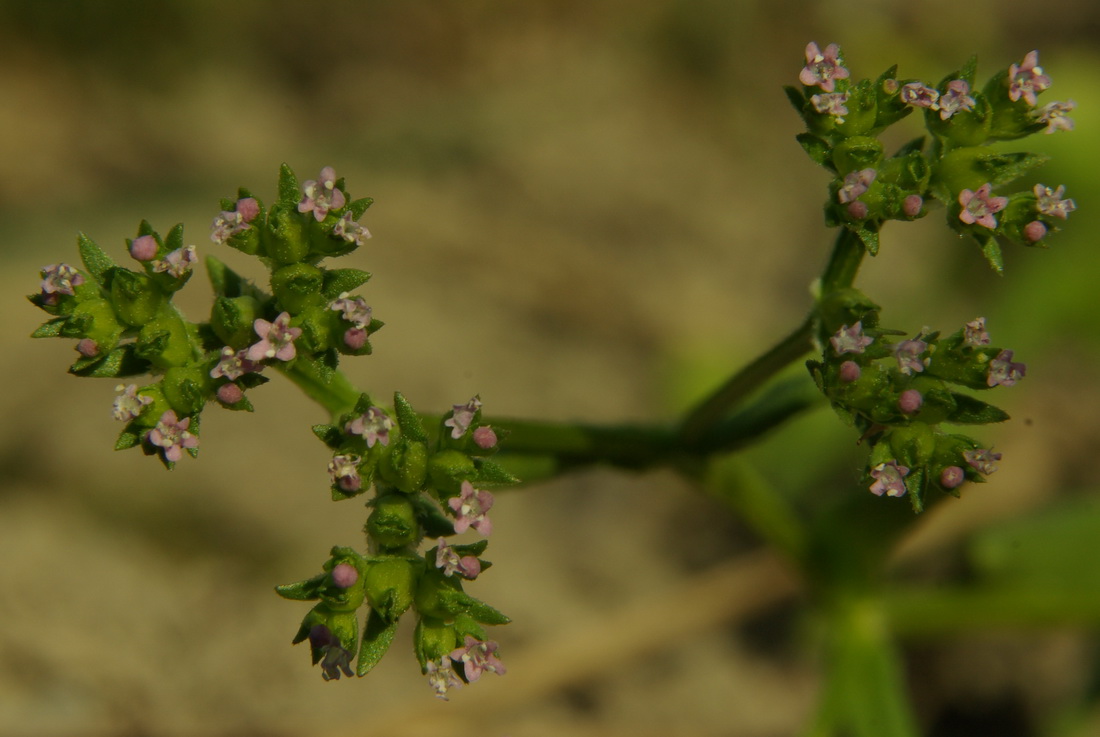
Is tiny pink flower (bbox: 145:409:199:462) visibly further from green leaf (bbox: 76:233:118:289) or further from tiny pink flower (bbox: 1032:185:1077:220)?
tiny pink flower (bbox: 1032:185:1077:220)

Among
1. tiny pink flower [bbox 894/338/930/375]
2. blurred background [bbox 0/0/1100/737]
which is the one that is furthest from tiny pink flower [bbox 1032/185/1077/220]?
blurred background [bbox 0/0/1100/737]

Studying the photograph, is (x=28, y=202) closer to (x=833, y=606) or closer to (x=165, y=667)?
(x=165, y=667)

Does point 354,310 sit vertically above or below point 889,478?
above

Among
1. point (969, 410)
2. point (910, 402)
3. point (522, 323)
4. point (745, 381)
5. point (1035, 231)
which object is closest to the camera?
point (910, 402)

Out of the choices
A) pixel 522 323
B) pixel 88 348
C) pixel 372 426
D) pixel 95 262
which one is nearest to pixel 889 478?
pixel 372 426

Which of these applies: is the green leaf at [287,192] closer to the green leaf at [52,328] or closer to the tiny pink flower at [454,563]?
the green leaf at [52,328]

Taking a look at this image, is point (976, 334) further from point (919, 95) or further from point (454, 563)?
point (454, 563)
